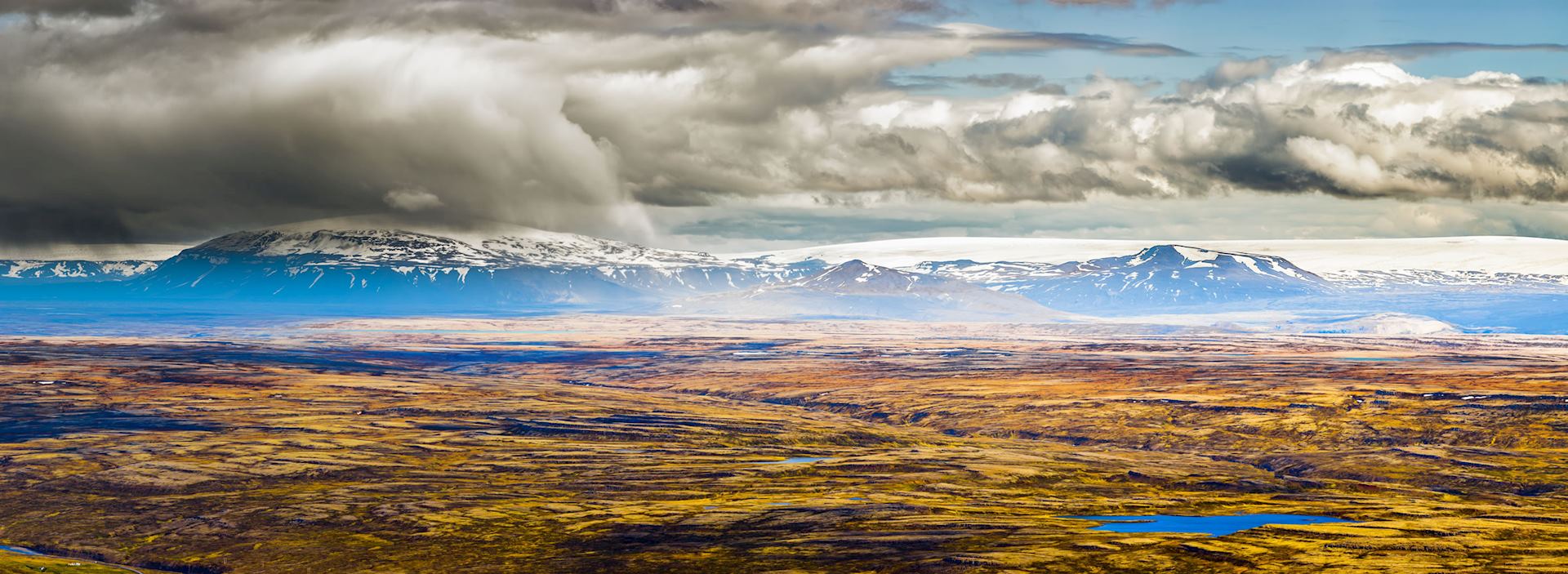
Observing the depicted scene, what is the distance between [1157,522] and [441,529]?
261ft

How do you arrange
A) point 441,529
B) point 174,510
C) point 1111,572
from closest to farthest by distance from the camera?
point 1111,572, point 441,529, point 174,510

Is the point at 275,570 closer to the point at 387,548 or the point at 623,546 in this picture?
the point at 387,548

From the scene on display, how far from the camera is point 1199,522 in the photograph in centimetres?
17438

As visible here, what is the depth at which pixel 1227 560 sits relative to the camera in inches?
5797

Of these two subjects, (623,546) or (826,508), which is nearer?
(623,546)

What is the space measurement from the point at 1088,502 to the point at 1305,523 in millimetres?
26411

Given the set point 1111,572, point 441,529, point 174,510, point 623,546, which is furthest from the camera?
point 174,510

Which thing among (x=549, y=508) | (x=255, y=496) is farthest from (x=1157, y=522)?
(x=255, y=496)

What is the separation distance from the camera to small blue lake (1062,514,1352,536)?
166m

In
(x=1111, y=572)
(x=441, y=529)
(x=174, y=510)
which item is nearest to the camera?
(x=1111, y=572)

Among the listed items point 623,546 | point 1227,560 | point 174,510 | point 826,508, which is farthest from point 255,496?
point 1227,560

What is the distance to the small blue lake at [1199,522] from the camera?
16638 centimetres

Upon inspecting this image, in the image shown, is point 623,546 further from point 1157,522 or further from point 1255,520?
point 1255,520

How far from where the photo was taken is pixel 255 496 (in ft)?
617
